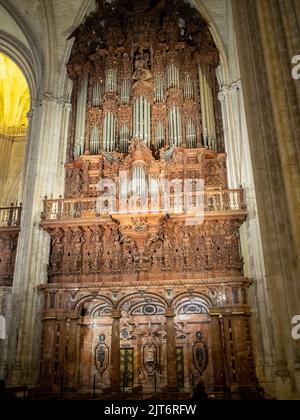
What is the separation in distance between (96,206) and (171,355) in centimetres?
509

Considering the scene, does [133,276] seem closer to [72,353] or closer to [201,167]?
[72,353]

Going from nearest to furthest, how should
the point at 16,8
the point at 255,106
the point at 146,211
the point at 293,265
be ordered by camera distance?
the point at 293,265, the point at 255,106, the point at 146,211, the point at 16,8

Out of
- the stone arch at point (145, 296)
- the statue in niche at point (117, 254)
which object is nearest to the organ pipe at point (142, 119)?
the statue in niche at point (117, 254)

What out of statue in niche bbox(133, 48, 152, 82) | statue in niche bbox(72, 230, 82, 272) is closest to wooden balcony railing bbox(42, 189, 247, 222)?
statue in niche bbox(72, 230, 82, 272)

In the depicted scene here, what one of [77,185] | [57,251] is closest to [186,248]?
[57,251]

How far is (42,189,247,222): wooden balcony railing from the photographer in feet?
39.7

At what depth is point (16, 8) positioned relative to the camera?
15430 millimetres

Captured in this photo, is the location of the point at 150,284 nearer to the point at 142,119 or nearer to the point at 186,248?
the point at 186,248

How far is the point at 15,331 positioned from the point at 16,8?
39.9 feet

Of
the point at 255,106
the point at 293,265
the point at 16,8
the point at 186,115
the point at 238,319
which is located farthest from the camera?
the point at 16,8

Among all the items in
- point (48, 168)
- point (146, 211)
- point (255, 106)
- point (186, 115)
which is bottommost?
point (146, 211)

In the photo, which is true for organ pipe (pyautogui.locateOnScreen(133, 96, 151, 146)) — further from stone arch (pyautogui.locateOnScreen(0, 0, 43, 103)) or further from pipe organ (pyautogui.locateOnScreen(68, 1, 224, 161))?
stone arch (pyautogui.locateOnScreen(0, 0, 43, 103))

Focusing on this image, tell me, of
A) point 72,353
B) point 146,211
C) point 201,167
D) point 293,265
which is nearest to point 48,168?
point 146,211

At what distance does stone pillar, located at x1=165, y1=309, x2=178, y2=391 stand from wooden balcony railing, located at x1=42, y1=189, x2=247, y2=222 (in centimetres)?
314
